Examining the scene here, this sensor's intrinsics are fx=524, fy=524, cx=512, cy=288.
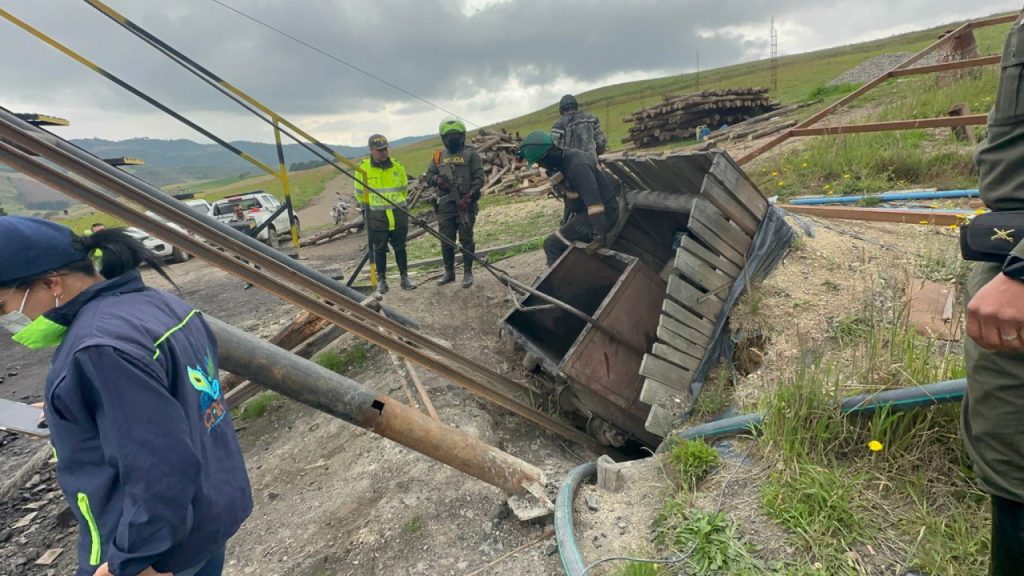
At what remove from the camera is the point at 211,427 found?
5.90 feet

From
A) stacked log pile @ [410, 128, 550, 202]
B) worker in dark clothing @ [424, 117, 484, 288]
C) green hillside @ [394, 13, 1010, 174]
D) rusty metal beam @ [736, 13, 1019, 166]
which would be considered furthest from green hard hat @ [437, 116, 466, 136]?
green hillside @ [394, 13, 1010, 174]

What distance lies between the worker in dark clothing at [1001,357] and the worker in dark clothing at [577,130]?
764 cm

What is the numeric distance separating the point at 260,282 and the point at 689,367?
3.07m

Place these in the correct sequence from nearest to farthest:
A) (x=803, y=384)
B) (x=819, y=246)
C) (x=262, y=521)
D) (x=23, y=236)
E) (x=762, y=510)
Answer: (x=23, y=236) → (x=762, y=510) → (x=803, y=384) → (x=262, y=521) → (x=819, y=246)

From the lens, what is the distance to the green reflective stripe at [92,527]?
59.5 inches

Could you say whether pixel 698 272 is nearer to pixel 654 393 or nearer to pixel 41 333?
pixel 654 393

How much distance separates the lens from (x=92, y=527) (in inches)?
59.9

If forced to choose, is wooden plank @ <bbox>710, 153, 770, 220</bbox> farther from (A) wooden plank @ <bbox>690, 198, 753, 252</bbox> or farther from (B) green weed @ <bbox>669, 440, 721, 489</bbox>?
(B) green weed @ <bbox>669, 440, 721, 489</bbox>

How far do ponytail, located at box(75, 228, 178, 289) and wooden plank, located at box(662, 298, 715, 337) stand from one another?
3298 mm

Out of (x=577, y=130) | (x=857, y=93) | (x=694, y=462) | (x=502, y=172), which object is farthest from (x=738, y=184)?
(x=502, y=172)

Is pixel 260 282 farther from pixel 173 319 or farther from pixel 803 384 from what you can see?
pixel 803 384

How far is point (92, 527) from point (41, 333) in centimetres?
59

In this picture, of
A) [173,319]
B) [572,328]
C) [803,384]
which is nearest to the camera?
[173,319]

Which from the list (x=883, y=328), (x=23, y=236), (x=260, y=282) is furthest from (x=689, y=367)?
(x=23, y=236)
